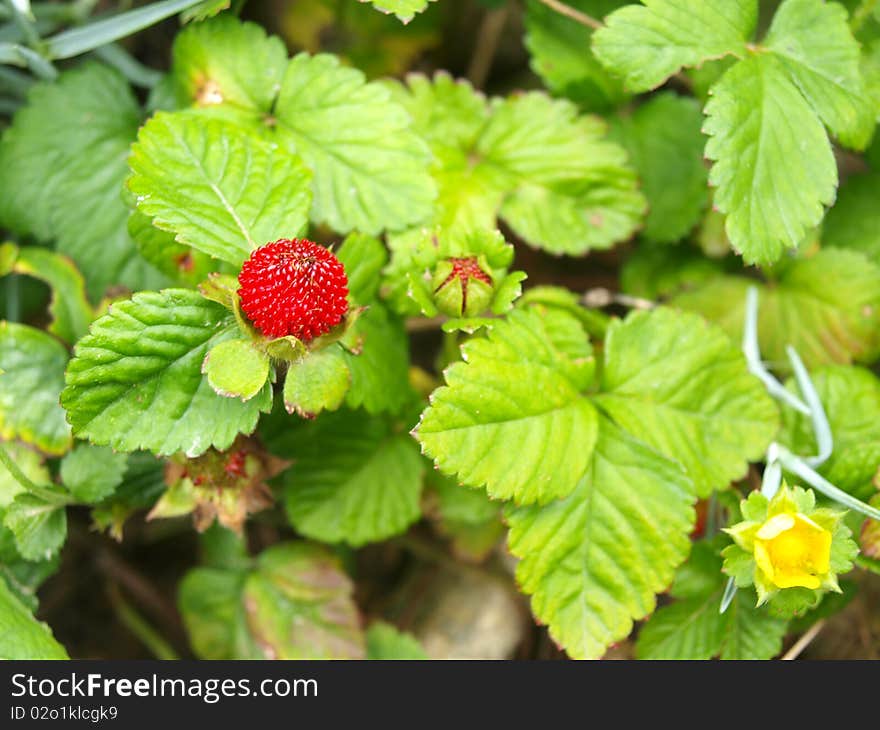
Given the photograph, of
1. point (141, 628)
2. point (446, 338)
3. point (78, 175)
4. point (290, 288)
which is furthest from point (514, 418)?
point (141, 628)

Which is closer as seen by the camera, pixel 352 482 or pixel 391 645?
pixel 352 482

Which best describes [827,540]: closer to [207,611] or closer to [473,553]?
[473,553]

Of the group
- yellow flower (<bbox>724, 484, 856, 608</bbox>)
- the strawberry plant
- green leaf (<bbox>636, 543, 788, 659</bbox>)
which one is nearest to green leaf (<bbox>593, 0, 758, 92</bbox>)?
the strawberry plant

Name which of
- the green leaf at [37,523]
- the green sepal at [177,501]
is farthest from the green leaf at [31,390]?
the green sepal at [177,501]

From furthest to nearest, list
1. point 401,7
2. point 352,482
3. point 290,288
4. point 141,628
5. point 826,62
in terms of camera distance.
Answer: point 141,628, point 352,482, point 826,62, point 401,7, point 290,288

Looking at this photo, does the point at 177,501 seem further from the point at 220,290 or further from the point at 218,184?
the point at 218,184

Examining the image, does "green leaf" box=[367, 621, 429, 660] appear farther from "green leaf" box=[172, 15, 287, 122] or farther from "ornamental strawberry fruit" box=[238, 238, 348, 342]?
"green leaf" box=[172, 15, 287, 122]

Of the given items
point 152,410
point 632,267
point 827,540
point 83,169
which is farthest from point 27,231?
point 827,540
